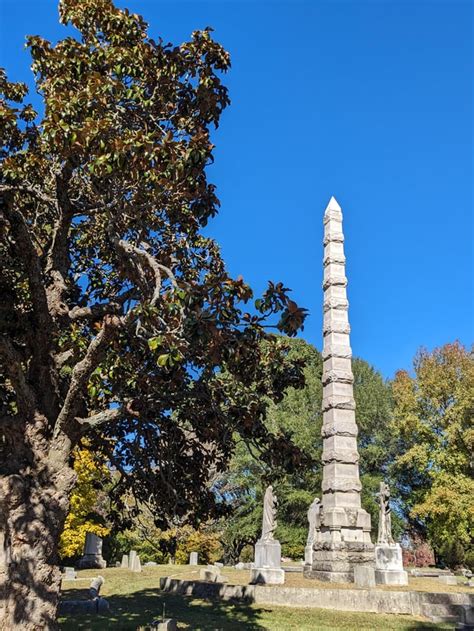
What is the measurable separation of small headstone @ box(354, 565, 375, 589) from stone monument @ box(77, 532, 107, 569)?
14716 millimetres

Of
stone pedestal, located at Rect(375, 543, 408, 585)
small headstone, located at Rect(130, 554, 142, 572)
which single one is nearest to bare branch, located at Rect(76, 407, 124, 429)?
stone pedestal, located at Rect(375, 543, 408, 585)

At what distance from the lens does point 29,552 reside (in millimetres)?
6445

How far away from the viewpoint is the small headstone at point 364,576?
650 inches

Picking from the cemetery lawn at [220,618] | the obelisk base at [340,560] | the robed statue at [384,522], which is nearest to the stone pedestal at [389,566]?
the obelisk base at [340,560]

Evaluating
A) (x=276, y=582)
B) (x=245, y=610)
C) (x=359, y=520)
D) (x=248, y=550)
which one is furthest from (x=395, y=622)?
(x=248, y=550)

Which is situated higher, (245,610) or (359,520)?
(359,520)

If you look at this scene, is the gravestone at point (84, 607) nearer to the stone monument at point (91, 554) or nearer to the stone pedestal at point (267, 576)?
the stone pedestal at point (267, 576)

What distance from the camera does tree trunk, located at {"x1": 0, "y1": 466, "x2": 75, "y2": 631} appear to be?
6.32m

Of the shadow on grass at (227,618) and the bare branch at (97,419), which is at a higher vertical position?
the bare branch at (97,419)

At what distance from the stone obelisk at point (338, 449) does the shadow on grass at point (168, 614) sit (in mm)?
4910

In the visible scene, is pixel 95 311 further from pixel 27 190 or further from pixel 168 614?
pixel 168 614

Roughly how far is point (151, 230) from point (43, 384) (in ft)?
12.5

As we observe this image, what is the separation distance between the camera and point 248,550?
1399 inches

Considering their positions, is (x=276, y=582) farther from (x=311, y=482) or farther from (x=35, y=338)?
(x=311, y=482)
